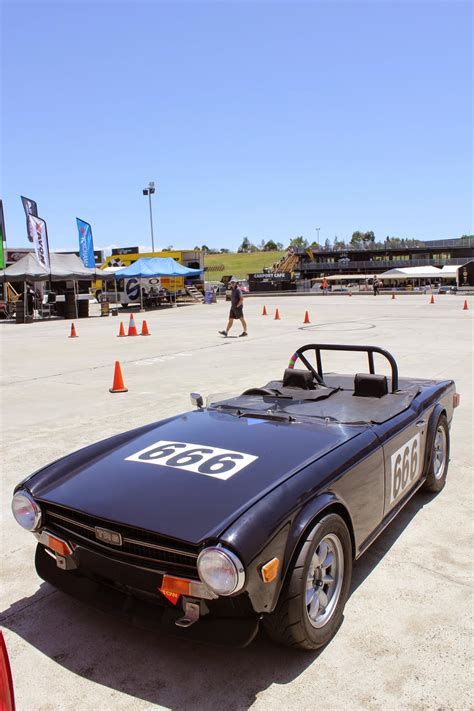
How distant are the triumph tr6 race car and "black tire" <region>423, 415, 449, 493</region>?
0.66 metres

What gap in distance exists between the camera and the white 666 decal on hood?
291cm

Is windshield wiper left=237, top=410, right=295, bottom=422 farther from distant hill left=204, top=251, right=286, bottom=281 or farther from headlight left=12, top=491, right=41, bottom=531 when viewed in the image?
distant hill left=204, top=251, right=286, bottom=281

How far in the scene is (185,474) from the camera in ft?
9.51

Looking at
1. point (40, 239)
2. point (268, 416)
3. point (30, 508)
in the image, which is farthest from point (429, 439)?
point (40, 239)

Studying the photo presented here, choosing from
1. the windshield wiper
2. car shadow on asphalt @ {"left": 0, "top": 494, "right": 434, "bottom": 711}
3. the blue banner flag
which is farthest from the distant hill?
car shadow on asphalt @ {"left": 0, "top": 494, "right": 434, "bottom": 711}

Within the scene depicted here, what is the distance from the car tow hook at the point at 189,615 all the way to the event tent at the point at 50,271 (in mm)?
24441

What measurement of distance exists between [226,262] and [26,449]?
534 feet

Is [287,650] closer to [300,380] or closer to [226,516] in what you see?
[226,516]

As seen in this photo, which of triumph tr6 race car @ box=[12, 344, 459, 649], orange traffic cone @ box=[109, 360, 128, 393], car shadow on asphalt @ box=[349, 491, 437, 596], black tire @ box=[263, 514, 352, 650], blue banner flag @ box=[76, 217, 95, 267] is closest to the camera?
triumph tr6 race car @ box=[12, 344, 459, 649]

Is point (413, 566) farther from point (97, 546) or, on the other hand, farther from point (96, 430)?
point (96, 430)

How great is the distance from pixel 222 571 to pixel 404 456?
1.87 meters

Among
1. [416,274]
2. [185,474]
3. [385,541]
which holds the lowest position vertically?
[385,541]

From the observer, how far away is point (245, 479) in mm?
2773

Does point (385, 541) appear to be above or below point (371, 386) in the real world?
below
